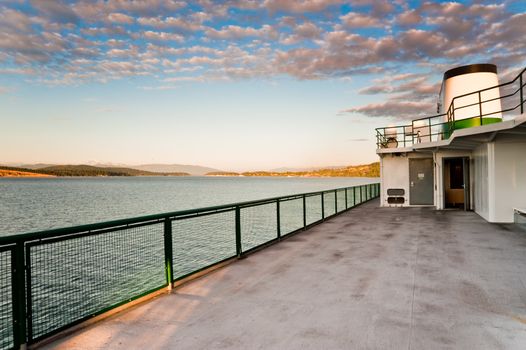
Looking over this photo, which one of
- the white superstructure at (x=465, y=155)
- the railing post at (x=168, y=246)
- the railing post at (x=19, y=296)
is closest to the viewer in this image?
the railing post at (x=19, y=296)

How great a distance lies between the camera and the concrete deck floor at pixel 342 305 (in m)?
3.68

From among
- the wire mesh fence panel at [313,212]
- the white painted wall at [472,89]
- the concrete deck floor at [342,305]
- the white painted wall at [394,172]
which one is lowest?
the wire mesh fence panel at [313,212]

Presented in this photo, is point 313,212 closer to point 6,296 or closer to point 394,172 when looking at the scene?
point 394,172

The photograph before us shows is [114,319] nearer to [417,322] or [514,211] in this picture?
[417,322]

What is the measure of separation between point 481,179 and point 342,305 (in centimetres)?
1160

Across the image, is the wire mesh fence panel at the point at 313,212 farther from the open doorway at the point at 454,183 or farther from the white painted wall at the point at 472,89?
the white painted wall at the point at 472,89

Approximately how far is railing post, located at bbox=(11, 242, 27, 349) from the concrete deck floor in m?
0.29

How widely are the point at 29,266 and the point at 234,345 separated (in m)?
2.22

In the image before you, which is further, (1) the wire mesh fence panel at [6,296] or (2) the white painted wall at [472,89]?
(2) the white painted wall at [472,89]

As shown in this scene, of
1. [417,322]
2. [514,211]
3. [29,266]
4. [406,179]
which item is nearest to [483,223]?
[514,211]

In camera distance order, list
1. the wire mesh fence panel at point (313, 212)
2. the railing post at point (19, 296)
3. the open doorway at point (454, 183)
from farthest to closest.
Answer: the wire mesh fence panel at point (313, 212), the open doorway at point (454, 183), the railing post at point (19, 296)

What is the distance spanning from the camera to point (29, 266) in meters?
3.63

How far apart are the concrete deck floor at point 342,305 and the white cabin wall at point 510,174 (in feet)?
14.1

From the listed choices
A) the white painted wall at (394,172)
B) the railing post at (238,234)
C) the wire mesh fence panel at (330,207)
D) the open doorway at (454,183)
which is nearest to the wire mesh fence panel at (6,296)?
the railing post at (238,234)
